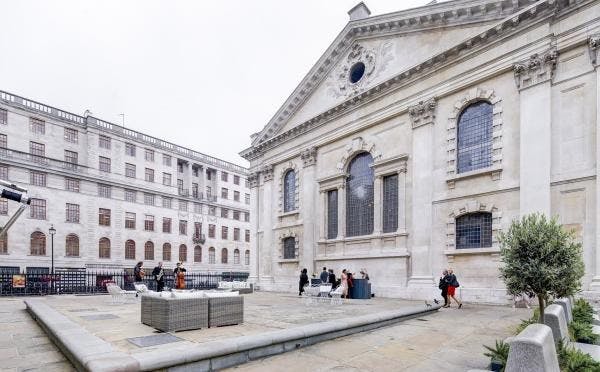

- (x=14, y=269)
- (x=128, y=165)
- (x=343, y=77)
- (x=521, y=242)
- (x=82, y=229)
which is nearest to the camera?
(x=521, y=242)

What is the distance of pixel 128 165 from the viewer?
47.9 metres

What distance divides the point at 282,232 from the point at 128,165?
2887 centimetres

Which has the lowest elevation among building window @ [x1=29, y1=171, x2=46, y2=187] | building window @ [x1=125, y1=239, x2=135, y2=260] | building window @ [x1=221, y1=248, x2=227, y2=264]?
building window @ [x1=221, y1=248, x2=227, y2=264]

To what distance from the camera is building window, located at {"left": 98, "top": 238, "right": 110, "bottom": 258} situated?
43.3 metres

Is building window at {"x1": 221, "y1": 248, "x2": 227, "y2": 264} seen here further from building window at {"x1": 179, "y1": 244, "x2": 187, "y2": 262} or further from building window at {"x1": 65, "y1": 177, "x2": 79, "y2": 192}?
building window at {"x1": 65, "y1": 177, "x2": 79, "y2": 192}

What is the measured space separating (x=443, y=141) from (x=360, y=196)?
6.31 metres

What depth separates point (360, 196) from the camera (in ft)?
75.6

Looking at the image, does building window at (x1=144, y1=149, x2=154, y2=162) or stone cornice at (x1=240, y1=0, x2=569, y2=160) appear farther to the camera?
building window at (x1=144, y1=149, x2=154, y2=162)

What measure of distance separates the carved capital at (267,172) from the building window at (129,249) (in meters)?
24.9

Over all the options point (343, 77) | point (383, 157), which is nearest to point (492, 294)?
point (383, 157)

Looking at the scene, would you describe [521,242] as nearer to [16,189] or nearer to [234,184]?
[16,189]

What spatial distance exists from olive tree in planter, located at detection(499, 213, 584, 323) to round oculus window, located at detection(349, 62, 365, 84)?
18096mm

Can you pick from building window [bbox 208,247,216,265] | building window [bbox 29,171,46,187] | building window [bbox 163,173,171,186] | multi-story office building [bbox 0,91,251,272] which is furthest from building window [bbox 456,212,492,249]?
building window [bbox 208,247,216,265]

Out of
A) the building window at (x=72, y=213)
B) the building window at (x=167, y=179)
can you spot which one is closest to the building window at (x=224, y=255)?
the building window at (x=167, y=179)
